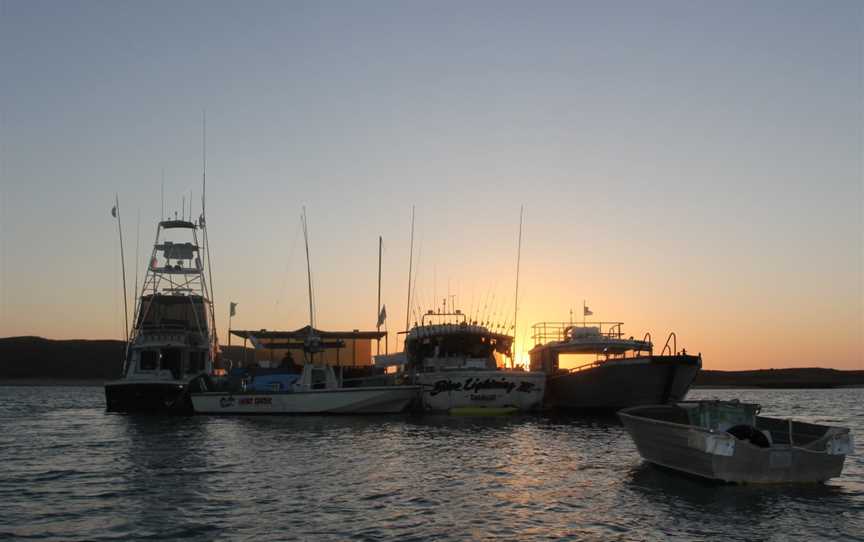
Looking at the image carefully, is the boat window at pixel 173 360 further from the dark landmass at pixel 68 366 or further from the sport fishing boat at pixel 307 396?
the dark landmass at pixel 68 366

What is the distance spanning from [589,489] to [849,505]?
5.55 metres

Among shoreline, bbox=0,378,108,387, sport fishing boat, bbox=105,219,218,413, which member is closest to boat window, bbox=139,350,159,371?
sport fishing boat, bbox=105,219,218,413

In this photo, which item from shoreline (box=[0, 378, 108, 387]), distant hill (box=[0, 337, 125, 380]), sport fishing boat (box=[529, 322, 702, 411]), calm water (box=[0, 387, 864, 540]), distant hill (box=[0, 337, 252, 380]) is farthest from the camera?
distant hill (box=[0, 337, 125, 380])

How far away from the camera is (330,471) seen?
23.1m

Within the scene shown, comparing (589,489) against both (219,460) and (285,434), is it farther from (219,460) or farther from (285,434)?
(285,434)

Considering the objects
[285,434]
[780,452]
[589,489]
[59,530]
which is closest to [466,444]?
[285,434]

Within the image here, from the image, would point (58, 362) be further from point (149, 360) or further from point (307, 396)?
point (307, 396)

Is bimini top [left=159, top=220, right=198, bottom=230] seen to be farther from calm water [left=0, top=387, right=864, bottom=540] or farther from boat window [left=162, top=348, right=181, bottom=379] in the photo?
calm water [left=0, top=387, right=864, bottom=540]

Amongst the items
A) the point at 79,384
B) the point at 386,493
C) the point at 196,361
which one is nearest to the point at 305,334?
the point at 196,361

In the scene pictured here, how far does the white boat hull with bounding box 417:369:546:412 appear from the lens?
43.8 meters

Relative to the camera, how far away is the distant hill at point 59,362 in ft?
587

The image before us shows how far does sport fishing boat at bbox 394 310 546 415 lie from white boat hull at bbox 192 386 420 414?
58.1 inches

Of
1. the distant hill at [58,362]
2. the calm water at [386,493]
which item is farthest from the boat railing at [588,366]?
the distant hill at [58,362]

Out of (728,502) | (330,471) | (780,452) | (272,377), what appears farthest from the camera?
(272,377)
